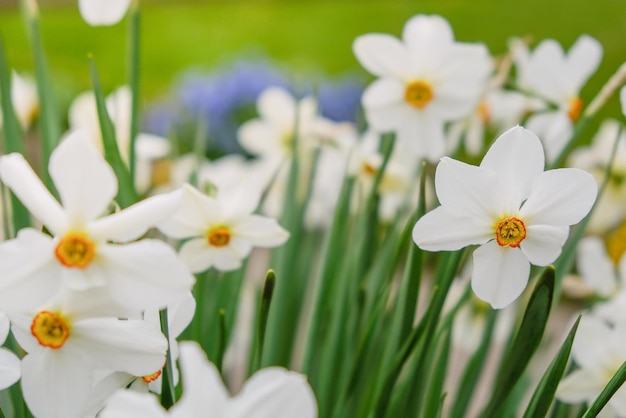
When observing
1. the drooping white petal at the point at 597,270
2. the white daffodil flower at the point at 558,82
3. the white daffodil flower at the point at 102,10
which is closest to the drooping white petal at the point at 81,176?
the white daffodil flower at the point at 102,10

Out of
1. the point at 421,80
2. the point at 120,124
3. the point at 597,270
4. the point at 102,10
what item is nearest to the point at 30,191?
the point at 102,10

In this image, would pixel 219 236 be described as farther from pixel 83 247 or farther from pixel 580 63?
pixel 580 63

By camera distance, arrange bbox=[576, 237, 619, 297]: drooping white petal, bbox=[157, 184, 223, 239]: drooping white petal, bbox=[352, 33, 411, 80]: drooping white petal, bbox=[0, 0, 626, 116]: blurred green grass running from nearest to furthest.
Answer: bbox=[157, 184, 223, 239]: drooping white petal < bbox=[352, 33, 411, 80]: drooping white petal < bbox=[576, 237, 619, 297]: drooping white petal < bbox=[0, 0, 626, 116]: blurred green grass

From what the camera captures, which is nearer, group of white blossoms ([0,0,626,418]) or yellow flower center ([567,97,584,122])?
group of white blossoms ([0,0,626,418])

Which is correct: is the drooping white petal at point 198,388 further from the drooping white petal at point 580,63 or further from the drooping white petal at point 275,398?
the drooping white petal at point 580,63

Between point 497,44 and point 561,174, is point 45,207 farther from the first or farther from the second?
point 497,44

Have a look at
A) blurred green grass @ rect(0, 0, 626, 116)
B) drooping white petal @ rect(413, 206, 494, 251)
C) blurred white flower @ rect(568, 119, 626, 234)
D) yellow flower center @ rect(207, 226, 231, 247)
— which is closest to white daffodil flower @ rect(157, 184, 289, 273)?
yellow flower center @ rect(207, 226, 231, 247)

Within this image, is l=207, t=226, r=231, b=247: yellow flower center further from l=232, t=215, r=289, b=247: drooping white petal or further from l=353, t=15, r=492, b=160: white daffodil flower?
l=353, t=15, r=492, b=160: white daffodil flower
